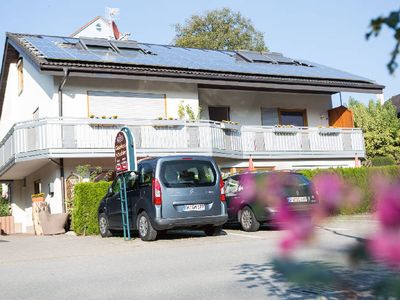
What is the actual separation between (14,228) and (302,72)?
15786 millimetres

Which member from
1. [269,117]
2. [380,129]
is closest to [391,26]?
[269,117]

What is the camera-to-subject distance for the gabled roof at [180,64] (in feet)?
72.7

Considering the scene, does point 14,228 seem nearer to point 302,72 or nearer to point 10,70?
point 10,70

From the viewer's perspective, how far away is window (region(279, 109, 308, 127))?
93.2ft

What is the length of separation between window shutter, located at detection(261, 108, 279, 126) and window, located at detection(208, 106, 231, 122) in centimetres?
192

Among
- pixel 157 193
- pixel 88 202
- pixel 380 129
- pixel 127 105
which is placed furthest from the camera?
pixel 380 129

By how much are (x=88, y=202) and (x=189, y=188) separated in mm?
4886

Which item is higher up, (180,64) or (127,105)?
(180,64)

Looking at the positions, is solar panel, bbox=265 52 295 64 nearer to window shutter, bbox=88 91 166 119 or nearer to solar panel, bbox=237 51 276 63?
solar panel, bbox=237 51 276 63

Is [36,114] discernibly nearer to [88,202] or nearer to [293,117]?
[88,202]

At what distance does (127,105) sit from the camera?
23.3m

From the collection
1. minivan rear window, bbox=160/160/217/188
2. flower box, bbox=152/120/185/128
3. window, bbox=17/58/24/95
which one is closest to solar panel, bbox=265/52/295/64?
flower box, bbox=152/120/185/128

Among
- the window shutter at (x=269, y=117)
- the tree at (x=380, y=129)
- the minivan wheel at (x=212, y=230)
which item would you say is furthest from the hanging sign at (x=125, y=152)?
the tree at (x=380, y=129)

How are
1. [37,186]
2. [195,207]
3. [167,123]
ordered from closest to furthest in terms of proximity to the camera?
[195,207]
[167,123]
[37,186]
